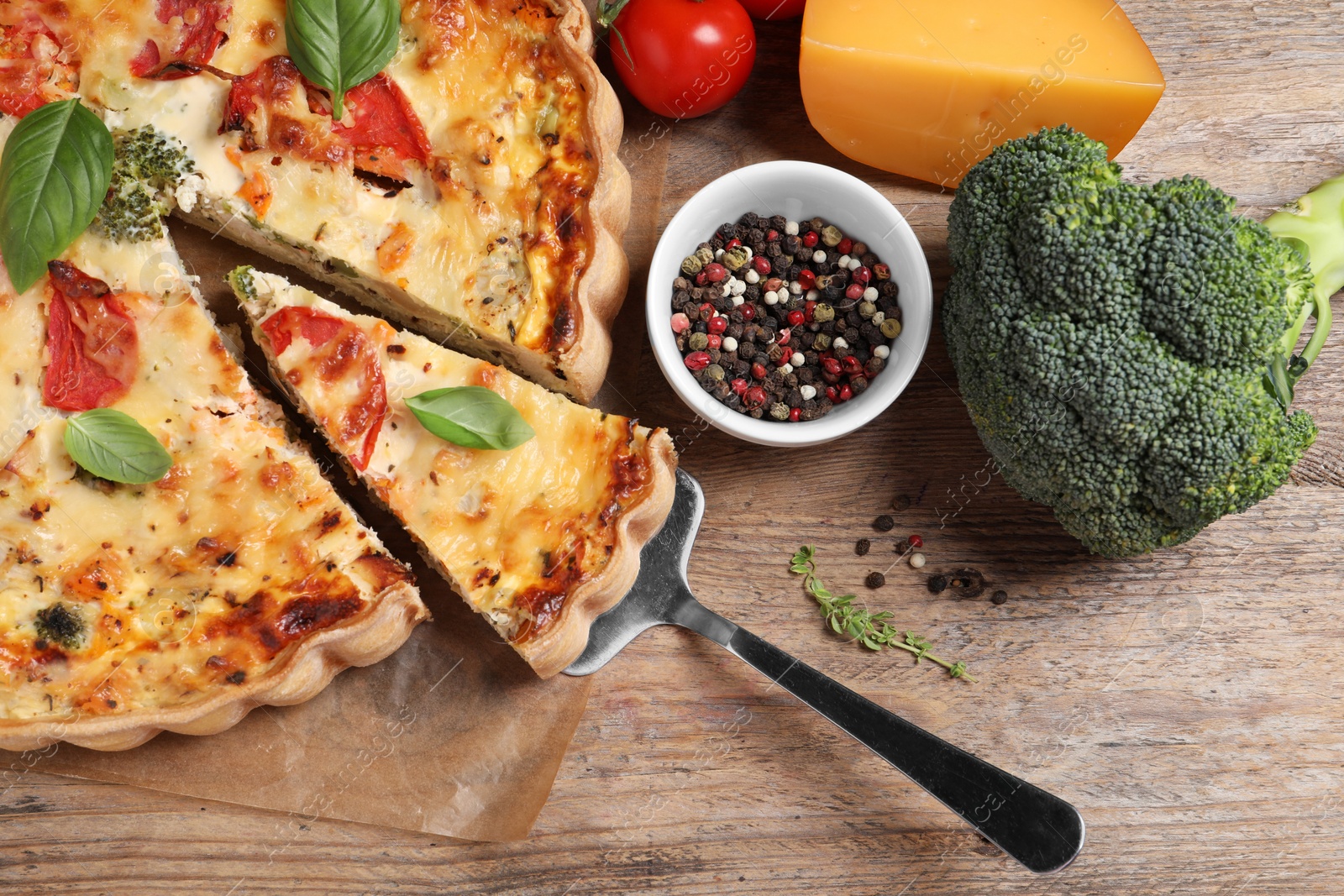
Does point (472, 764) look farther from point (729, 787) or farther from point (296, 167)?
point (296, 167)

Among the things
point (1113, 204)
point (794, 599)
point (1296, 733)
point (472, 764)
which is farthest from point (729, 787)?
point (1113, 204)

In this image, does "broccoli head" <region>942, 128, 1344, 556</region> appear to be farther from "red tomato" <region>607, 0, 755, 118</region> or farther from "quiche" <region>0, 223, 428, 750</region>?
"quiche" <region>0, 223, 428, 750</region>

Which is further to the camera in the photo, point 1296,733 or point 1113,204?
point 1296,733

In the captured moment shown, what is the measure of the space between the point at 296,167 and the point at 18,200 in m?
0.83

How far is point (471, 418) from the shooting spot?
2.92 metres

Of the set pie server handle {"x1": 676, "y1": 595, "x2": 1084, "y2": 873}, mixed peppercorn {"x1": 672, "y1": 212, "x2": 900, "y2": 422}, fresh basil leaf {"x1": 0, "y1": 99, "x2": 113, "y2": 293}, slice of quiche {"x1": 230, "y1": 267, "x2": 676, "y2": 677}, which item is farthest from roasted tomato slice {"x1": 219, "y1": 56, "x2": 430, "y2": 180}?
pie server handle {"x1": 676, "y1": 595, "x2": 1084, "y2": 873}

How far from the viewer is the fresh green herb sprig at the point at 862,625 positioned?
336 cm

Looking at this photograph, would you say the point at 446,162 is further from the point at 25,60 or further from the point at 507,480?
the point at 25,60

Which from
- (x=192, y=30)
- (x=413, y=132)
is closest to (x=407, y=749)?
(x=413, y=132)

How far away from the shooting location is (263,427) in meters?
3.25

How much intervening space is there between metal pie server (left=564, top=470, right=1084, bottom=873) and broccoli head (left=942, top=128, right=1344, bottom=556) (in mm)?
924

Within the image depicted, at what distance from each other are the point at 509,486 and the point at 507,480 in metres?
0.02

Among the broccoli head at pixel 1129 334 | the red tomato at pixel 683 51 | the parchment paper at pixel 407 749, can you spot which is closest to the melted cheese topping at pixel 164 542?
the parchment paper at pixel 407 749

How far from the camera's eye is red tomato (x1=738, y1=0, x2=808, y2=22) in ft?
11.5
